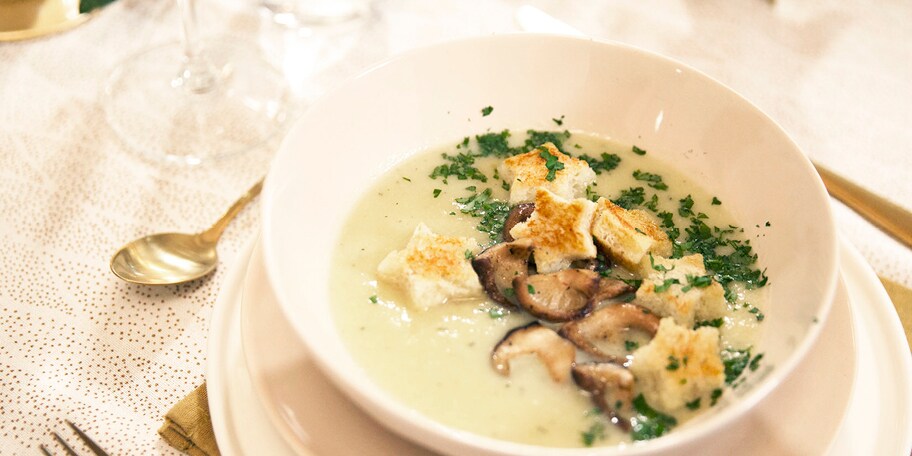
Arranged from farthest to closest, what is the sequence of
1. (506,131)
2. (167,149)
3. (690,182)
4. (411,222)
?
(167,149)
(506,131)
(690,182)
(411,222)

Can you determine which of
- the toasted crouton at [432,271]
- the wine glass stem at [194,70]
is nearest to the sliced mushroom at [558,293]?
the toasted crouton at [432,271]

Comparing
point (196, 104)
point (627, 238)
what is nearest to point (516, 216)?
point (627, 238)

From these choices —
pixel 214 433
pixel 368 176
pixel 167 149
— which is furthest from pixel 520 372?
pixel 167 149

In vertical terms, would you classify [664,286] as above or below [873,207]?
above

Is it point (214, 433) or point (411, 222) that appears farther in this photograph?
point (411, 222)

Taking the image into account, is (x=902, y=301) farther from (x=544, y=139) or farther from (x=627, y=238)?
(x=544, y=139)

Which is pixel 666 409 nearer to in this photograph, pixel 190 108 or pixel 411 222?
pixel 411 222
